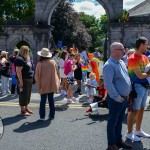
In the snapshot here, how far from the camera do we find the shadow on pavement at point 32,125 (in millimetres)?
7863

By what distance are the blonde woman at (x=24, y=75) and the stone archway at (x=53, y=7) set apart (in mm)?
15455

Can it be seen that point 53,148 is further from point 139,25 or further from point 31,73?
point 139,25

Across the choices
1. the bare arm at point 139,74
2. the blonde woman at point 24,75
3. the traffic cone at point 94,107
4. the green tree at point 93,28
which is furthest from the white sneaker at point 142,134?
the green tree at point 93,28

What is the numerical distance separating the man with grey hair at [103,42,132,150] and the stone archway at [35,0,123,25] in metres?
18.1

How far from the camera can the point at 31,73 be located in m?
9.36

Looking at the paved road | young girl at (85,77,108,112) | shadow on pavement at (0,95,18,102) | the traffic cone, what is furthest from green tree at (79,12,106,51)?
the traffic cone

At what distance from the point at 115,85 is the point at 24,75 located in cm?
383

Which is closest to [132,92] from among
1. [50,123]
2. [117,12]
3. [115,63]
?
[115,63]

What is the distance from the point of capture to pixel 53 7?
24.4 metres

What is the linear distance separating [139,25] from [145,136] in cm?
1764

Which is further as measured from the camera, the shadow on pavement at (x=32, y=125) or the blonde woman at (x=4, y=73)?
the blonde woman at (x=4, y=73)

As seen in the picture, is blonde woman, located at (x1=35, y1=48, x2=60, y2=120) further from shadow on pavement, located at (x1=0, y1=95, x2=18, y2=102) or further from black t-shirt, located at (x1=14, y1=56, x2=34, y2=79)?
shadow on pavement, located at (x1=0, y1=95, x2=18, y2=102)

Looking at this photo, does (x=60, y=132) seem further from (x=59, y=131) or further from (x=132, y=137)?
(x=132, y=137)

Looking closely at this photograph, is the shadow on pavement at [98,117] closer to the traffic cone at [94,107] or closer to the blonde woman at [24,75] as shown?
the traffic cone at [94,107]
